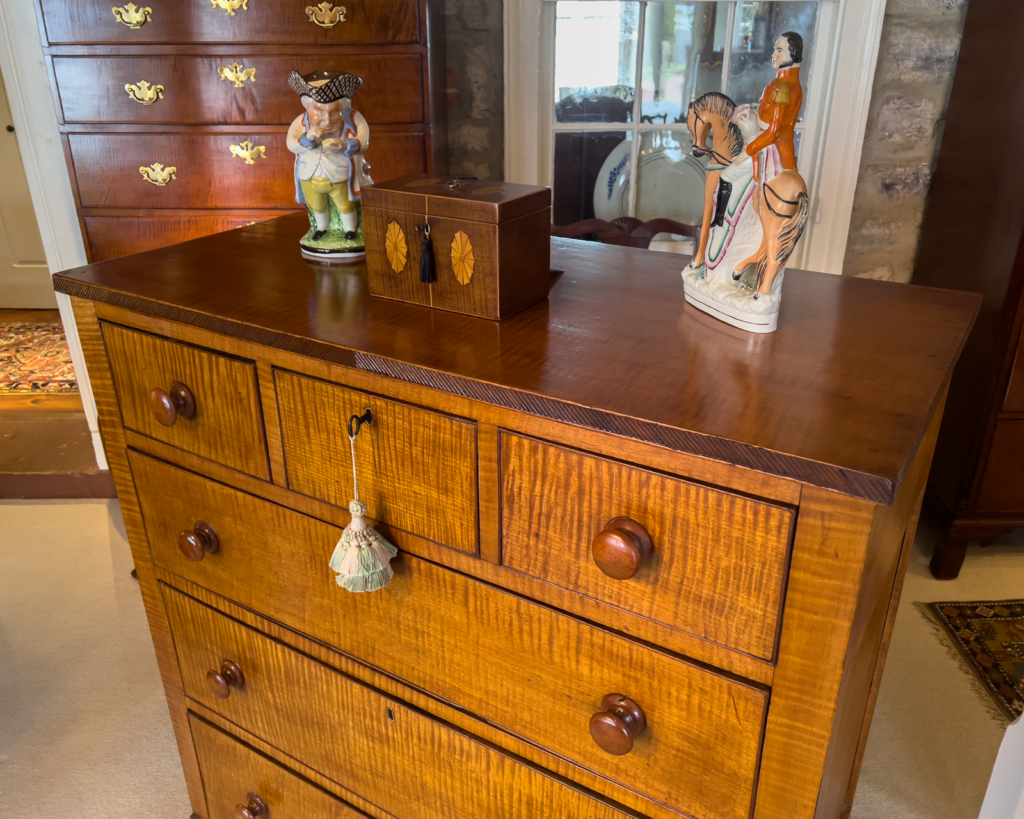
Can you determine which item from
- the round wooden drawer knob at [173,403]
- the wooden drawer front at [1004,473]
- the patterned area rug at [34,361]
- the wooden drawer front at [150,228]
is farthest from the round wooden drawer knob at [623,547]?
the patterned area rug at [34,361]

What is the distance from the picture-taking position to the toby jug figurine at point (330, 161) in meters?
1.11

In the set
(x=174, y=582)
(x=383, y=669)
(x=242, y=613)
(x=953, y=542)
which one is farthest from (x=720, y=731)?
(x=953, y=542)

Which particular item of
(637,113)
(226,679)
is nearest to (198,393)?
(226,679)

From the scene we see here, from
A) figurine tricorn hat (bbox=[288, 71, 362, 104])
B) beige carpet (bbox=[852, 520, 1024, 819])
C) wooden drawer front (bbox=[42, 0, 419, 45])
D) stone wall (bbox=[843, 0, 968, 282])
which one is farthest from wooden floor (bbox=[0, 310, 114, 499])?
stone wall (bbox=[843, 0, 968, 282])

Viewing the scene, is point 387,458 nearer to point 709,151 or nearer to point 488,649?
point 488,649

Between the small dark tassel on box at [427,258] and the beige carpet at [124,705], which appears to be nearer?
the small dark tassel on box at [427,258]

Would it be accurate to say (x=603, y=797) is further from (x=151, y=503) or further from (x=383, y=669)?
(x=151, y=503)

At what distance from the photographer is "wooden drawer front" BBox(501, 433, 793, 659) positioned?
2.37ft

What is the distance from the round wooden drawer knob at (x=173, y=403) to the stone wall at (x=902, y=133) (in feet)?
6.00

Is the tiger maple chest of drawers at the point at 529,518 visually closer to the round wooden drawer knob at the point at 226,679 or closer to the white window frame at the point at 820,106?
the round wooden drawer knob at the point at 226,679

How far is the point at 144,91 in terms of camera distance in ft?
6.37

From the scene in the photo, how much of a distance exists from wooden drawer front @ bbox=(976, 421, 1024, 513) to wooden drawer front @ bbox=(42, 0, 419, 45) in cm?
175

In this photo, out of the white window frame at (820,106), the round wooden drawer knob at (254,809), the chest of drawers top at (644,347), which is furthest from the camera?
the white window frame at (820,106)

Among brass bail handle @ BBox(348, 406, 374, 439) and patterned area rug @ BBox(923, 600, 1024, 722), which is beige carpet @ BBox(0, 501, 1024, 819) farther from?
brass bail handle @ BBox(348, 406, 374, 439)
